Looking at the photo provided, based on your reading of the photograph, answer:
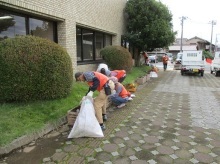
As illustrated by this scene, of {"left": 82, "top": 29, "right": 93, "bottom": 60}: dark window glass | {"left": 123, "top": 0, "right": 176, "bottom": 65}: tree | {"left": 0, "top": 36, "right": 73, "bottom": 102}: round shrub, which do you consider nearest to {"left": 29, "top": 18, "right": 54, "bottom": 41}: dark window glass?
{"left": 0, "top": 36, "right": 73, "bottom": 102}: round shrub

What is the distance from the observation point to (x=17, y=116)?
4.51 metres

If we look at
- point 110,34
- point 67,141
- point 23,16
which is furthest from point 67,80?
point 110,34

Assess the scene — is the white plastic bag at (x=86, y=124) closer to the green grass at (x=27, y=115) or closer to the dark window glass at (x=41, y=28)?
the green grass at (x=27, y=115)

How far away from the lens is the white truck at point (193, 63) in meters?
16.6

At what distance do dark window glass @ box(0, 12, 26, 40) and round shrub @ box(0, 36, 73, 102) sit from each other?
4.55 feet

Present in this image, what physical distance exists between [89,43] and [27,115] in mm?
7074

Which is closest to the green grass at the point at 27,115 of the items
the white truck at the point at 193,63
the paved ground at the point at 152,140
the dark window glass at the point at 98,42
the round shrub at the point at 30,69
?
the round shrub at the point at 30,69

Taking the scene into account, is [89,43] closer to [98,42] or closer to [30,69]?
[98,42]

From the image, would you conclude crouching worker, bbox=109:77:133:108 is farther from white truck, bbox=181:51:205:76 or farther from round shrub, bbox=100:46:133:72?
white truck, bbox=181:51:205:76

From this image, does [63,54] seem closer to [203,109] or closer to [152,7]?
[203,109]

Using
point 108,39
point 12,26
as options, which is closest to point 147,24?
point 108,39

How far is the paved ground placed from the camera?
3.55m

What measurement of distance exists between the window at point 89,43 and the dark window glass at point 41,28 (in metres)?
1.91

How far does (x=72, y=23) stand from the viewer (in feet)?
28.0
